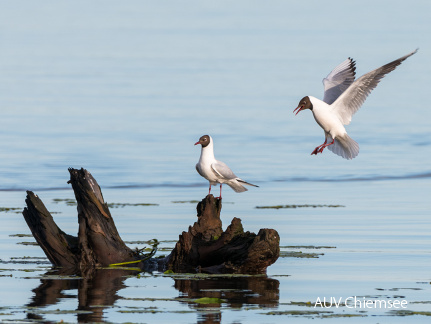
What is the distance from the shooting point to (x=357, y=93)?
17.7 meters

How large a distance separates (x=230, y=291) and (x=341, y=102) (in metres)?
7.09

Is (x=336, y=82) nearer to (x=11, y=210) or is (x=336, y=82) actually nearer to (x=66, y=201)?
(x=66, y=201)

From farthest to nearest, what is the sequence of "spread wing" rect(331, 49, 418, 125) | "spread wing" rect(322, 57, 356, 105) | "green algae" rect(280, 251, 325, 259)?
"spread wing" rect(322, 57, 356, 105), "spread wing" rect(331, 49, 418, 125), "green algae" rect(280, 251, 325, 259)

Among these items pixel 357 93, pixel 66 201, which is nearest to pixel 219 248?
pixel 357 93

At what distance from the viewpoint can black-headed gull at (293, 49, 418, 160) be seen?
1736 cm

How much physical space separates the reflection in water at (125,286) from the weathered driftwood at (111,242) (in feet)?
1.03

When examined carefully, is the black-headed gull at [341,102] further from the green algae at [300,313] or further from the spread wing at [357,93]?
the green algae at [300,313]

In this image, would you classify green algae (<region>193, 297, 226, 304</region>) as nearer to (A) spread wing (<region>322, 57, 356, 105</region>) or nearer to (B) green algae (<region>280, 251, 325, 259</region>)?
(B) green algae (<region>280, 251, 325, 259</region>)

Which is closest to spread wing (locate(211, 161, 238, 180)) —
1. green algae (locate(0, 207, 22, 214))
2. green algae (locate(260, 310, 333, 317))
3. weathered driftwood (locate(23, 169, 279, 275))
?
weathered driftwood (locate(23, 169, 279, 275))

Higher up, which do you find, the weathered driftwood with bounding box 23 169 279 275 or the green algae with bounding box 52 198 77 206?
the green algae with bounding box 52 198 77 206

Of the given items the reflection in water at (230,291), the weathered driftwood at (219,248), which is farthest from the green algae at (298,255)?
the reflection in water at (230,291)

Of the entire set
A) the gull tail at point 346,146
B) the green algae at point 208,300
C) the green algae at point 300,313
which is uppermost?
the gull tail at point 346,146

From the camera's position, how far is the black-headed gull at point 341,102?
17359 mm

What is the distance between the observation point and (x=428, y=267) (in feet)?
42.7
